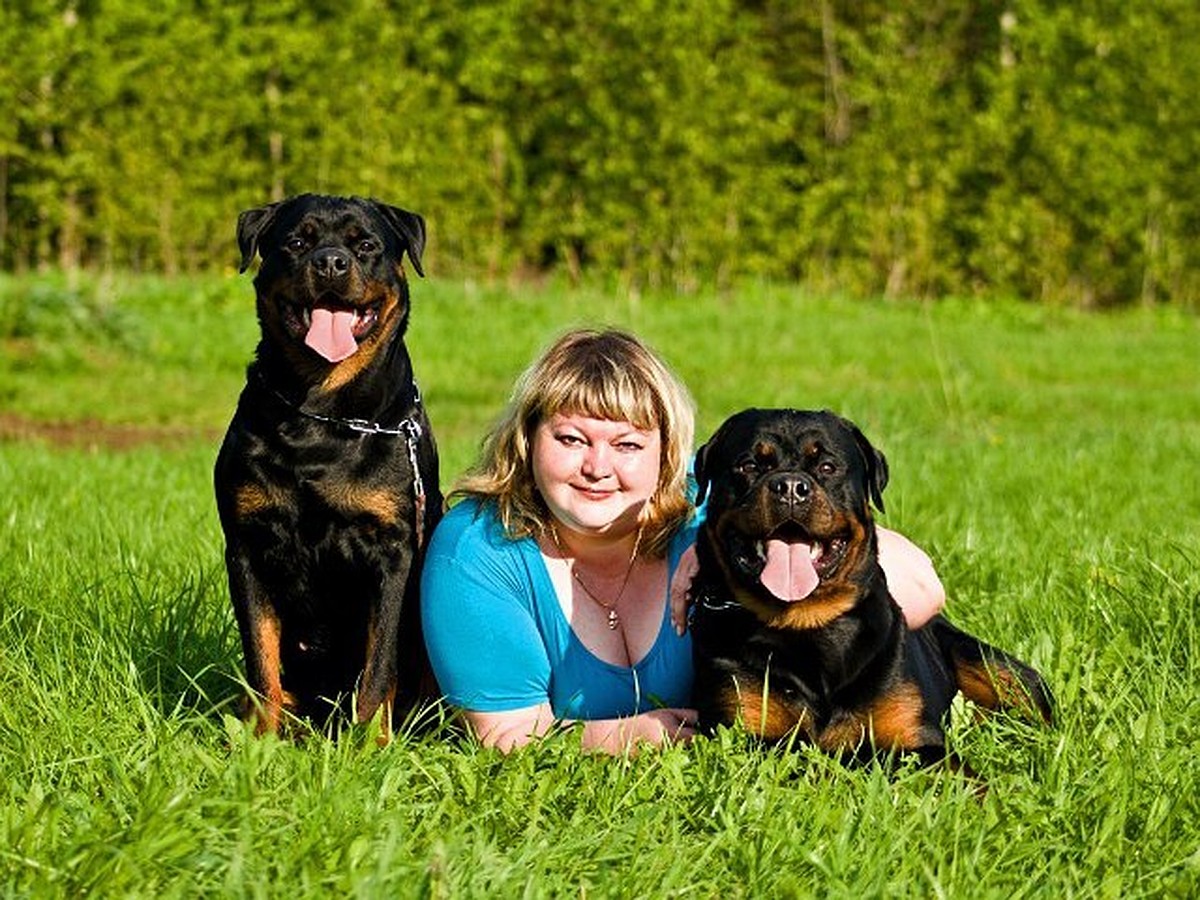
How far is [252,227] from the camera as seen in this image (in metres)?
4.30

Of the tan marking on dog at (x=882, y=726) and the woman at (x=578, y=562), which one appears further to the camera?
the woman at (x=578, y=562)

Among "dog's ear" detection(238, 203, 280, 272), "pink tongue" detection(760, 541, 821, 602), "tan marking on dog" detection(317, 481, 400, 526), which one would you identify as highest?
"dog's ear" detection(238, 203, 280, 272)

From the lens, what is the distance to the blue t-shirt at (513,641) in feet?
13.4

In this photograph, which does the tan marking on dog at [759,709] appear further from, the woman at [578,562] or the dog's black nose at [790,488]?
the dog's black nose at [790,488]

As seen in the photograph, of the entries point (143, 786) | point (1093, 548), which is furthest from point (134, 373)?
point (143, 786)

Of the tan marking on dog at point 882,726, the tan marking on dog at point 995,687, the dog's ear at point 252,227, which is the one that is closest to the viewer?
the tan marking on dog at point 882,726

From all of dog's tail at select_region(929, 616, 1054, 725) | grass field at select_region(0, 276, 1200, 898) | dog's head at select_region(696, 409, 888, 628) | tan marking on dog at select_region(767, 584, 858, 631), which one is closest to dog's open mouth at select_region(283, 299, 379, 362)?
grass field at select_region(0, 276, 1200, 898)

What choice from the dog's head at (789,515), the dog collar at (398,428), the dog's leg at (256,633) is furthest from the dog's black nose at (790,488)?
the dog's leg at (256,633)

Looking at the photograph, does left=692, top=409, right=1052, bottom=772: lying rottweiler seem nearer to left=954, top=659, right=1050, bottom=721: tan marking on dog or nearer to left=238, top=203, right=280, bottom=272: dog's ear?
left=954, top=659, right=1050, bottom=721: tan marking on dog

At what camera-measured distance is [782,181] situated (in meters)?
21.1

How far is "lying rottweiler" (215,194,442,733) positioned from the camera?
3998 millimetres

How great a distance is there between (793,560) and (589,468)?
594 mm

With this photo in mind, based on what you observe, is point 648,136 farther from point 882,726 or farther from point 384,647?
point 882,726

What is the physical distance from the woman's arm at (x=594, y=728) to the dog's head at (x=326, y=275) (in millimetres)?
932
